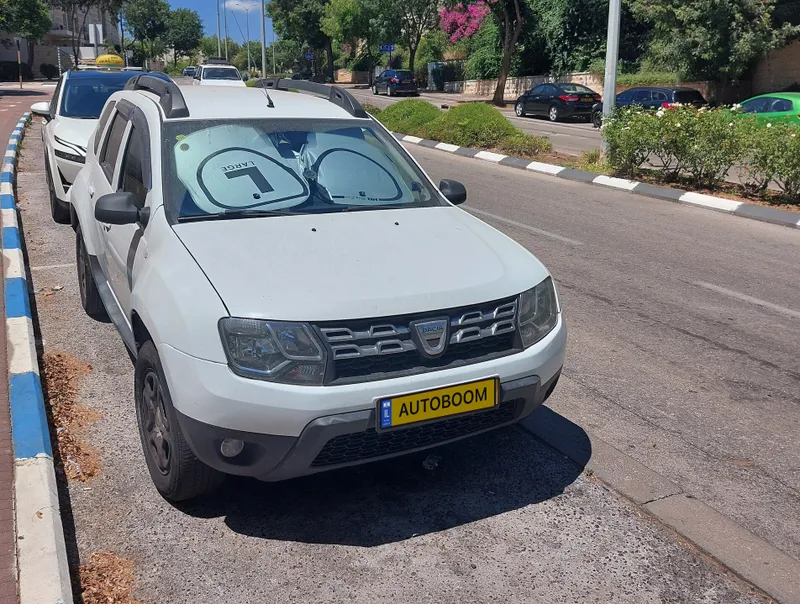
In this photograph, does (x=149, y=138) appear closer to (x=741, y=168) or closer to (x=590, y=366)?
(x=590, y=366)

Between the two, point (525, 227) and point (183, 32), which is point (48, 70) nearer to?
point (183, 32)

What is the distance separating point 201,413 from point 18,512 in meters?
1.02

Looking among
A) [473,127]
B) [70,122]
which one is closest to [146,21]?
[473,127]

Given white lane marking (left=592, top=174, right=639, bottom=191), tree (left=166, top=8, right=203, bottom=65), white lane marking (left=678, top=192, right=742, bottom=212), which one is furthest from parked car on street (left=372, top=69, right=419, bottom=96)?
tree (left=166, top=8, right=203, bottom=65)

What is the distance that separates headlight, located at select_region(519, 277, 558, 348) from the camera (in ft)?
11.7

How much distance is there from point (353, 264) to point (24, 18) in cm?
6011

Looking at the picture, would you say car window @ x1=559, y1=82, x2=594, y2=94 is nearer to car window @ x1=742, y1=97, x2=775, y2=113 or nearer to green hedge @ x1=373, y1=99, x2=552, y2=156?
green hedge @ x1=373, y1=99, x2=552, y2=156

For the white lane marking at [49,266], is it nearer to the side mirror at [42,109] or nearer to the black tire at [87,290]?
the black tire at [87,290]

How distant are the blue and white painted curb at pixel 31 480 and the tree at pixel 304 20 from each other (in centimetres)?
6435

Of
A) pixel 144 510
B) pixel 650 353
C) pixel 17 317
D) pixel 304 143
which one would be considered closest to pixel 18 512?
pixel 144 510

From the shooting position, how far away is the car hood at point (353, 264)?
3178mm

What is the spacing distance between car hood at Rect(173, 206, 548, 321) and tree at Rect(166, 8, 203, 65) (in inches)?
4548

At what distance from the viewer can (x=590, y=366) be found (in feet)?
18.0

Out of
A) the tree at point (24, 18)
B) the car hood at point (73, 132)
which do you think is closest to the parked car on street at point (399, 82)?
the tree at point (24, 18)
